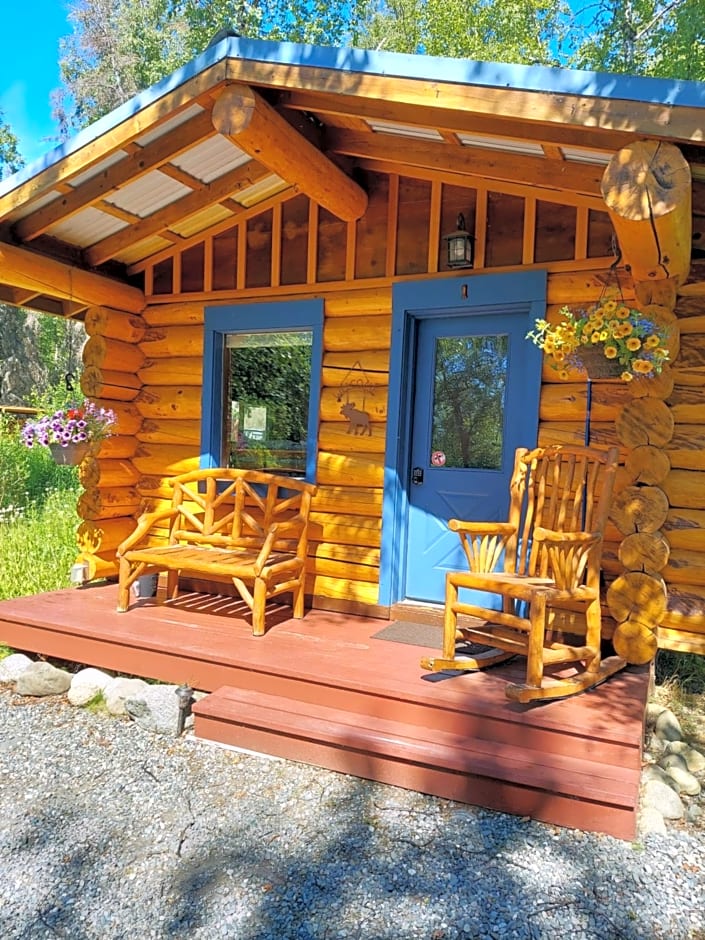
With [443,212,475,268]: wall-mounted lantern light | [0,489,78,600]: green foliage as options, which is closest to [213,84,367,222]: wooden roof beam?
[443,212,475,268]: wall-mounted lantern light

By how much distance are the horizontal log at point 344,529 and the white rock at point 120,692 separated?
1.58 meters

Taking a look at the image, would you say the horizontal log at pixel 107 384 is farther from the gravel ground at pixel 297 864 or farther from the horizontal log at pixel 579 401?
the horizontal log at pixel 579 401

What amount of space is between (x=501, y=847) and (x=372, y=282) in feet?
11.3

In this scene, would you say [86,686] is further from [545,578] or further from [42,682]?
[545,578]

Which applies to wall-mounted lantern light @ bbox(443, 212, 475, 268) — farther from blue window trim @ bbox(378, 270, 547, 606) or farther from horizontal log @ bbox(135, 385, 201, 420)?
horizontal log @ bbox(135, 385, 201, 420)

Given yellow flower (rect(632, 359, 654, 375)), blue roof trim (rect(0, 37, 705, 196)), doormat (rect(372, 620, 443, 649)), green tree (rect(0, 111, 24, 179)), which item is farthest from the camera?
green tree (rect(0, 111, 24, 179))

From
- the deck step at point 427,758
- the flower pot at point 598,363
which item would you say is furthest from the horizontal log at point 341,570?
the flower pot at point 598,363

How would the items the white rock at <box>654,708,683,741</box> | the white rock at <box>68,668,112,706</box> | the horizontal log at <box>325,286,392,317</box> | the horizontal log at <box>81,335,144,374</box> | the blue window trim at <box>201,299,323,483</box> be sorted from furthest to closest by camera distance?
1. the horizontal log at <box>81,335,144,374</box>
2. the blue window trim at <box>201,299,323,483</box>
3. the horizontal log at <box>325,286,392,317</box>
4. the white rock at <box>68,668,112,706</box>
5. the white rock at <box>654,708,683,741</box>

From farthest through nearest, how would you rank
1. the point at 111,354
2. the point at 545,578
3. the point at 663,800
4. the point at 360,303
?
the point at 111,354, the point at 360,303, the point at 545,578, the point at 663,800

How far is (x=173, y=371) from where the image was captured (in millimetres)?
5297

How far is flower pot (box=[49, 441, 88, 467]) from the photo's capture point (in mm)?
4414

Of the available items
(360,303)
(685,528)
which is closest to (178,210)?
(360,303)

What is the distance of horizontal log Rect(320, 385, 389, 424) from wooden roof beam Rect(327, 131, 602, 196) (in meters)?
1.45

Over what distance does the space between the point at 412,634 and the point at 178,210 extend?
128 inches
